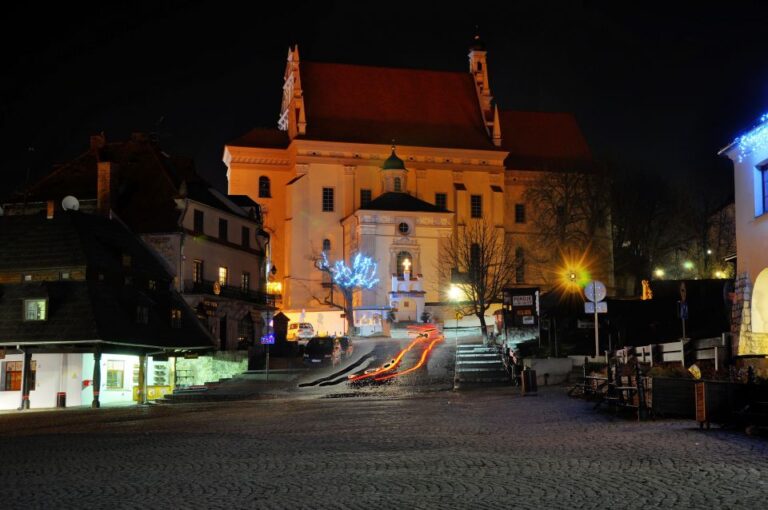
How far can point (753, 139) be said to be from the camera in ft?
83.3

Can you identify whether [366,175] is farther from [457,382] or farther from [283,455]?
[283,455]

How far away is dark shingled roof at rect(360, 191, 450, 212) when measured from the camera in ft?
273

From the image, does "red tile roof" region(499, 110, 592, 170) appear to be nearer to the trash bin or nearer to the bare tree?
the bare tree

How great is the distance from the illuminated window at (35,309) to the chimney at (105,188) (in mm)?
13987

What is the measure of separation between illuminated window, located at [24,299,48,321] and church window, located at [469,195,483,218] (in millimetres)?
57055

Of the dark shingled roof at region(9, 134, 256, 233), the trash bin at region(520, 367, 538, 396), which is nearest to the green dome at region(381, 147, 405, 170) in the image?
the dark shingled roof at region(9, 134, 256, 233)

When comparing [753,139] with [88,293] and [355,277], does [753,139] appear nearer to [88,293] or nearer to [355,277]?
[88,293]

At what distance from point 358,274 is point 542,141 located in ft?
95.4

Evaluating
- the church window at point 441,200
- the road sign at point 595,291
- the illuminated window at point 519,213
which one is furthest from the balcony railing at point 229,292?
the illuminated window at point 519,213

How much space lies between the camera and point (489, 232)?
3501 inches

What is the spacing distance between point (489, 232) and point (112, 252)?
4965 centimetres

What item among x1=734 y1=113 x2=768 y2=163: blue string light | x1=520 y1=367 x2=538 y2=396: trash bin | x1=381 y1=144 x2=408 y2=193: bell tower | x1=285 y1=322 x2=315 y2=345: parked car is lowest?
x1=520 y1=367 x2=538 y2=396: trash bin

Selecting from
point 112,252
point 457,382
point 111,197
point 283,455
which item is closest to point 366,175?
point 111,197

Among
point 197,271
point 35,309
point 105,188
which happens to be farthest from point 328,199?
point 35,309
